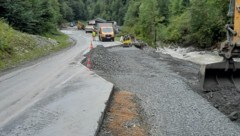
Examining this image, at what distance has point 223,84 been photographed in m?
14.3

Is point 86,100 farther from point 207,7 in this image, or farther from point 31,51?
point 207,7

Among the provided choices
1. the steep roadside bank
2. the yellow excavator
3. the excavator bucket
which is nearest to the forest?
the steep roadside bank

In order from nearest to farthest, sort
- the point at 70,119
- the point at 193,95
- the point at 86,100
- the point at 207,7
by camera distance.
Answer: the point at 70,119
the point at 86,100
the point at 193,95
the point at 207,7

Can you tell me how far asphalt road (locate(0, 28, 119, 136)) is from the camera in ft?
28.1

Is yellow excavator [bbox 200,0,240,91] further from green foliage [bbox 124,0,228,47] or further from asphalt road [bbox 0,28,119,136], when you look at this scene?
green foliage [bbox 124,0,228,47]

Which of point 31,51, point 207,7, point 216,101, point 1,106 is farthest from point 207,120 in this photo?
point 207,7

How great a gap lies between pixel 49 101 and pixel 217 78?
6.80m

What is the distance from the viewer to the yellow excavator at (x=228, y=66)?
11727 mm

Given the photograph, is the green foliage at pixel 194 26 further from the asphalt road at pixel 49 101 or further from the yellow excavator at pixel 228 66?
the yellow excavator at pixel 228 66

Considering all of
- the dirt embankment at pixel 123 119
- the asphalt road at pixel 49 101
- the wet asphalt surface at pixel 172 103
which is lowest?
the wet asphalt surface at pixel 172 103

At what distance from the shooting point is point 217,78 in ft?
47.0

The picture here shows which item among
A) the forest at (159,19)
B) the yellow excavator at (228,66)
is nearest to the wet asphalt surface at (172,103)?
the yellow excavator at (228,66)

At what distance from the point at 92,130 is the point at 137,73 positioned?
40.7 feet

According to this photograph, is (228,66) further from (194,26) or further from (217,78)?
(194,26)
